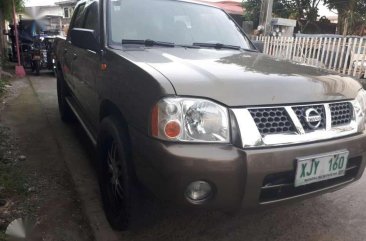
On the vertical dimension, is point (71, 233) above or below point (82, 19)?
below

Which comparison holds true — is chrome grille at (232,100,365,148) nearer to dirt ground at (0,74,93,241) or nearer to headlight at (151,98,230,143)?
headlight at (151,98,230,143)

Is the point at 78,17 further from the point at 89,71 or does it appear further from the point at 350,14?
the point at 350,14

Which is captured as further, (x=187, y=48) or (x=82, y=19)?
(x=82, y=19)

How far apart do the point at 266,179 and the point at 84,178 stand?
202 cm

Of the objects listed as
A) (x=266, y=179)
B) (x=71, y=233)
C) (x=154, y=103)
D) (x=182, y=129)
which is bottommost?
(x=71, y=233)

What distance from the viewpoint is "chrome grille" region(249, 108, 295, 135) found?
1950 millimetres

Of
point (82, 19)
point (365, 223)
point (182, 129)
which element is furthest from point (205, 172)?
point (82, 19)

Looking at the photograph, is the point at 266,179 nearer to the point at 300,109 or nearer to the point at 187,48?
the point at 300,109

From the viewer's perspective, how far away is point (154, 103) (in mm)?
1903

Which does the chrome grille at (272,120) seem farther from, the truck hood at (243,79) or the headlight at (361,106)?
the headlight at (361,106)

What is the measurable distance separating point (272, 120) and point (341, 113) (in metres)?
0.63

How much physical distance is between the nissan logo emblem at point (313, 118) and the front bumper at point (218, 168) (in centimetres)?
12

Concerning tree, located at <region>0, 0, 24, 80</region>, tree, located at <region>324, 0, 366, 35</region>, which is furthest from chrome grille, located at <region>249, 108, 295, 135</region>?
tree, located at <region>324, 0, 366, 35</region>

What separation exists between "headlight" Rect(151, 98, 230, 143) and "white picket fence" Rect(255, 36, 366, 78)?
7169 millimetres
